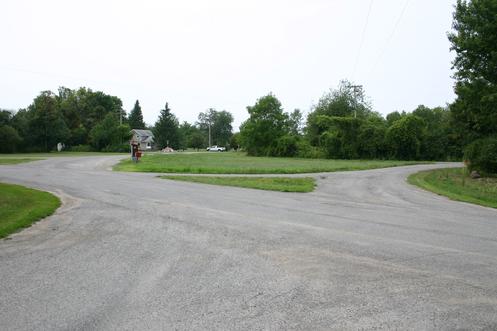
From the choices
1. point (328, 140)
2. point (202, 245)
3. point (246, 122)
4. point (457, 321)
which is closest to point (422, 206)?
point (202, 245)

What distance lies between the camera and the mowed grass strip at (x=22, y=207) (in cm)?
842

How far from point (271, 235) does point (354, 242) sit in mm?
1557

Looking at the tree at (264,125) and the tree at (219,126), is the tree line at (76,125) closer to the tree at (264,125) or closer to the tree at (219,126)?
the tree at (264,125)

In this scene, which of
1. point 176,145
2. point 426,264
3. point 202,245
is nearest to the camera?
point 426,264

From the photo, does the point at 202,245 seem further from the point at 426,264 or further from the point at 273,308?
the point at 426,264

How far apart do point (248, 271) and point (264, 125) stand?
6323 centimetres

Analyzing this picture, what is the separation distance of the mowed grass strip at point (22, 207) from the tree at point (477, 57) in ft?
76.7

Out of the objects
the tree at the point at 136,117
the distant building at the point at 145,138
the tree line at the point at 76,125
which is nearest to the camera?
the tree line at the point at 76,125

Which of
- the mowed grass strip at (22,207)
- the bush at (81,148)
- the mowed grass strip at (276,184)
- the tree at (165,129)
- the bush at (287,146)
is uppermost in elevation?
the tree at (165,129)

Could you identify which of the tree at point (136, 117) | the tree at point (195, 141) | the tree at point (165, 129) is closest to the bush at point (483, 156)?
the tree at point (165, 129)

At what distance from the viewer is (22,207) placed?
34.8ft

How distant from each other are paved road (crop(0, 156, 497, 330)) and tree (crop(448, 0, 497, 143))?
1768cm

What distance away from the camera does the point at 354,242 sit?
716 centimetres

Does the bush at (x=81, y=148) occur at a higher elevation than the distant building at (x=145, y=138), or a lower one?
lower
